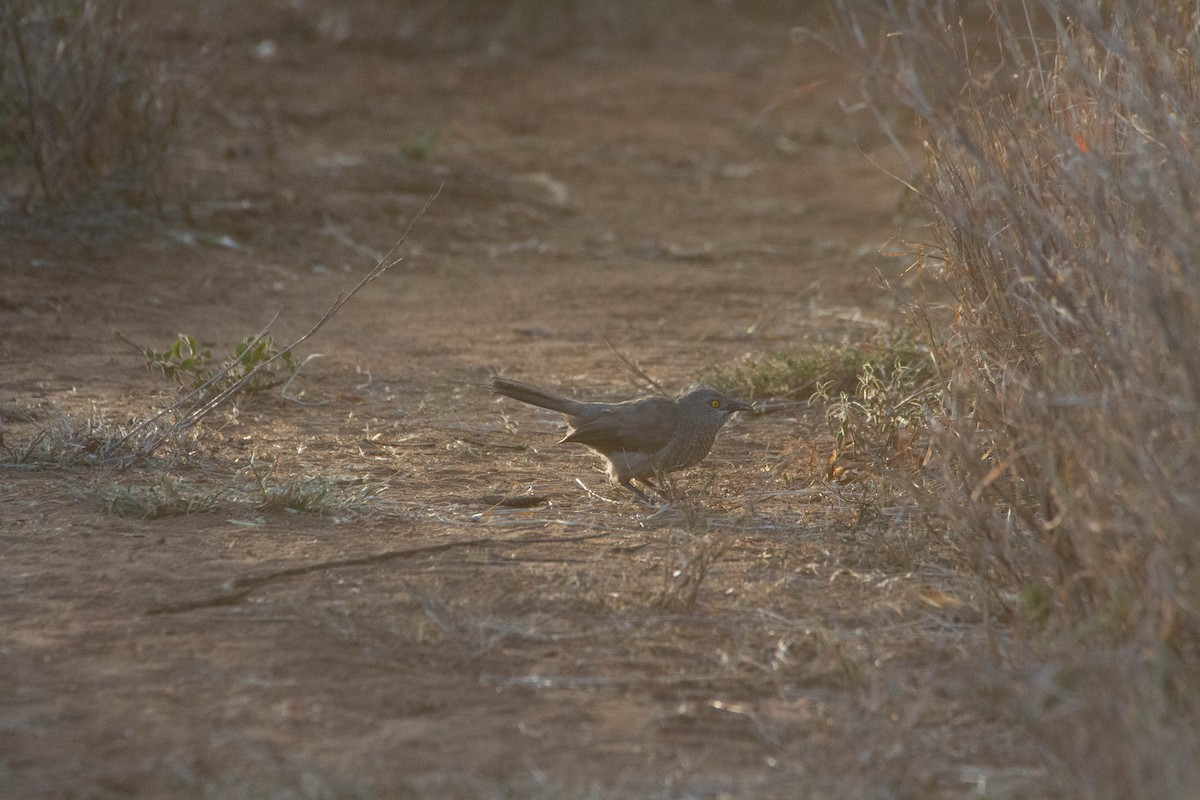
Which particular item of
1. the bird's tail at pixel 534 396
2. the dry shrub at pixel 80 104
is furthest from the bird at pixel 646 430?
the dry shrub at pixel 80 104

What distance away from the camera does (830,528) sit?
4.45 m

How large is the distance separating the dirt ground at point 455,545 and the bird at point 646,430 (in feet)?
0.53

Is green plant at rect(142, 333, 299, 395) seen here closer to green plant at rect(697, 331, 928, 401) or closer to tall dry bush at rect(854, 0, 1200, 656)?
green plant at rect(697, 331, 928, 401)

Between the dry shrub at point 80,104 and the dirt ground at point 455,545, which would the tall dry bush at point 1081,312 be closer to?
the dirt ground at point 455,545

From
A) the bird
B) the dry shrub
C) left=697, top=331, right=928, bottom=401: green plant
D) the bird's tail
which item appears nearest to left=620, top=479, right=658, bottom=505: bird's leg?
the bird

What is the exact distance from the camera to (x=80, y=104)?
820 centimetres

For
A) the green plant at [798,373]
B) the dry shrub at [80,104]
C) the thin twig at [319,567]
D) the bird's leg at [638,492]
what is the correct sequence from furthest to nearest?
the dry shrub at [80,104]
the green plant at [798,373]
the bird's leg at [638,492]
the thin twig at [319,567]

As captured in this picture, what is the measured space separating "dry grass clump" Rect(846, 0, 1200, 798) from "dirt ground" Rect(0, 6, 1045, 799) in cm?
28

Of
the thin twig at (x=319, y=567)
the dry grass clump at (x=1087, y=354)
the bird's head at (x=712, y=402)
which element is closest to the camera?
the dry grass clump at (x=1087, y=354)

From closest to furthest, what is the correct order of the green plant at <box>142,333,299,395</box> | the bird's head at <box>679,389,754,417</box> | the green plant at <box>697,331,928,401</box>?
the bird's head at <box>679,389,754,417</box>, the green plant at <box>142,333,299,395</box>, the green plant at <box>697,331,928,401</box>

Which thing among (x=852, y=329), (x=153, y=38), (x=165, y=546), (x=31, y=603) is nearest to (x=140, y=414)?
(x=165, y=546)

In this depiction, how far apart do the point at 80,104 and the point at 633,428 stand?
16.0 feet

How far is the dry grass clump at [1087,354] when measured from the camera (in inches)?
117

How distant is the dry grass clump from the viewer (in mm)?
2963
